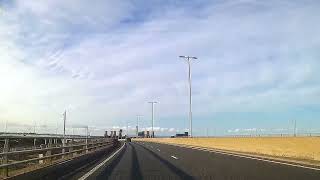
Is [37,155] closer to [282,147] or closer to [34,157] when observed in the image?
[34,157]

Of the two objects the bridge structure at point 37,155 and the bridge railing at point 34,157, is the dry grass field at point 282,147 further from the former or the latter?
the bridge railing at point 34,157

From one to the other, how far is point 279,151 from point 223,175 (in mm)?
17312

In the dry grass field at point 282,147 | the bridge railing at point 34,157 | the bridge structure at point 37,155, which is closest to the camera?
the bridge railing at point 34,157

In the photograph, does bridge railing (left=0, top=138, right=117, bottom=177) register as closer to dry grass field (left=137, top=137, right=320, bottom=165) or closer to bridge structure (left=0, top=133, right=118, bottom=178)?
bridge structure (left=0, top=133, right=118, bottom=178)

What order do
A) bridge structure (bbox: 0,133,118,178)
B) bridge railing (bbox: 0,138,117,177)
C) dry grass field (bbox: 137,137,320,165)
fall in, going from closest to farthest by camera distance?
bridge railing (bbox: 0,138,117,177)
bridge structure (bbox: 0,133,118,178)
dry grass field (bbox: 137,137,320,165)

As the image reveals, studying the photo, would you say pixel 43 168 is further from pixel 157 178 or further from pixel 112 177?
pixel 157 178

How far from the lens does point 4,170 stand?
14.9 metres

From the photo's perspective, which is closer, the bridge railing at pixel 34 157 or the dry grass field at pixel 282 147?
the bridge railing at pixel 34 157

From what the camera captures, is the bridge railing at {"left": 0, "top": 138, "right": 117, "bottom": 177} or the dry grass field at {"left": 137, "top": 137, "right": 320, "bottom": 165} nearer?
the bridge railing at {"left": 0, "top": 138, "right": 117, "bottom": 177}

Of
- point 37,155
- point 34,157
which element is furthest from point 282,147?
point 34,157

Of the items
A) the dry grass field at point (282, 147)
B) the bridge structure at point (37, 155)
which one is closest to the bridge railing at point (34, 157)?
the bridge structure at point (37, 155)

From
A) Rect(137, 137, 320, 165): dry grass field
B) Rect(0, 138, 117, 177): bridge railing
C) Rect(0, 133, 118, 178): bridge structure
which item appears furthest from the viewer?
Rect(137, 137, 320, 165): dry grass field

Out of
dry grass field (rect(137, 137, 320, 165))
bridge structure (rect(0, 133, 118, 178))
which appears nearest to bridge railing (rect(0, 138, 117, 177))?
bridge structure (rect(0, 133, 118, 178))

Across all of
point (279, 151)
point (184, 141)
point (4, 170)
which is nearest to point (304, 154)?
point (279, 151)
